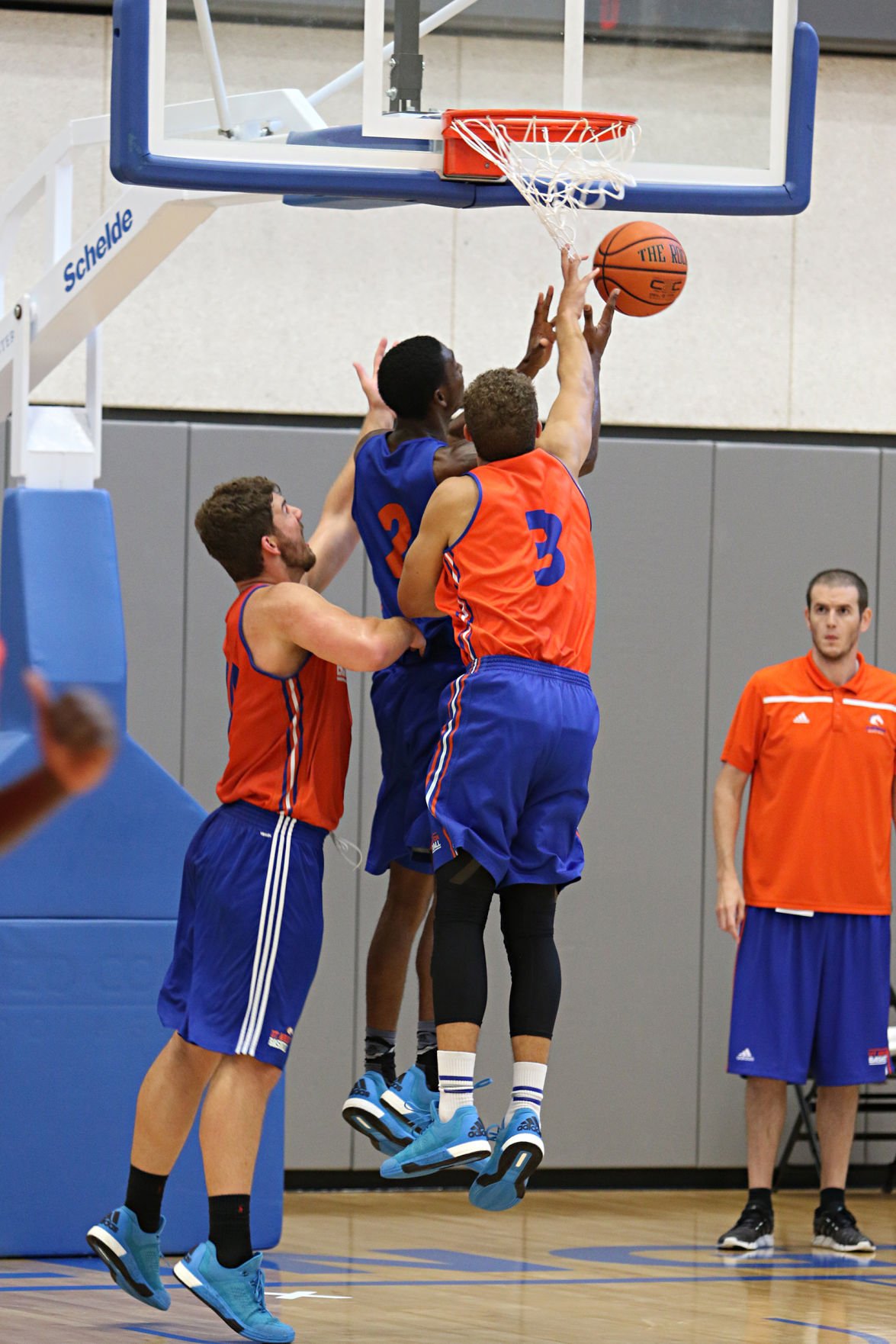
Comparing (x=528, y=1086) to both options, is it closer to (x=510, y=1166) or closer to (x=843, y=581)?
(x=510, y=1166)

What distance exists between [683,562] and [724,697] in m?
0.64

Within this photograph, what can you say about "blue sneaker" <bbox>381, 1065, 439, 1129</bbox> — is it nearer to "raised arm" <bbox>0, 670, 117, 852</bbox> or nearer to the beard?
the beard

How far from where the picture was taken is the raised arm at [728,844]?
7609 mm

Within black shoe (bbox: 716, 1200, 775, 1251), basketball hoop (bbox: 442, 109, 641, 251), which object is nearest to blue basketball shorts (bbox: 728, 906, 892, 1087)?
black shoe (bbox: 716, 1200, 775, 1251)

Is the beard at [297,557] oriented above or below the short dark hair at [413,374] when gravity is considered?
below

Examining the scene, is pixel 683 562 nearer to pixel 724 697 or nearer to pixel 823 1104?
pixel 724 697

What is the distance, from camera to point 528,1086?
4.98 metres

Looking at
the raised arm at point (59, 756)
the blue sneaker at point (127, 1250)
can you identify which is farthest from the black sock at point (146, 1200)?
the raised arm at point (59, 756)

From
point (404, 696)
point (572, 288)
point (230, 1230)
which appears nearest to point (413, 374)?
point (572, 288)

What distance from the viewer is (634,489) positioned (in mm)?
9156

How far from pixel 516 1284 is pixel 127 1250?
163 centimetres

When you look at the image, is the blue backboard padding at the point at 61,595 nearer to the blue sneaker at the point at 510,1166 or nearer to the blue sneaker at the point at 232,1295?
the blue sneaker at the point at 232,1295

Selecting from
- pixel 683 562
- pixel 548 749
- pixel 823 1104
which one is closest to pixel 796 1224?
pixel 823 1104

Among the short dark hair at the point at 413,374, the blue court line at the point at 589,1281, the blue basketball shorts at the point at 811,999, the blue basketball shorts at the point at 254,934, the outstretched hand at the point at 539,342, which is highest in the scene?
the outstretched hand at the point at 539,342
